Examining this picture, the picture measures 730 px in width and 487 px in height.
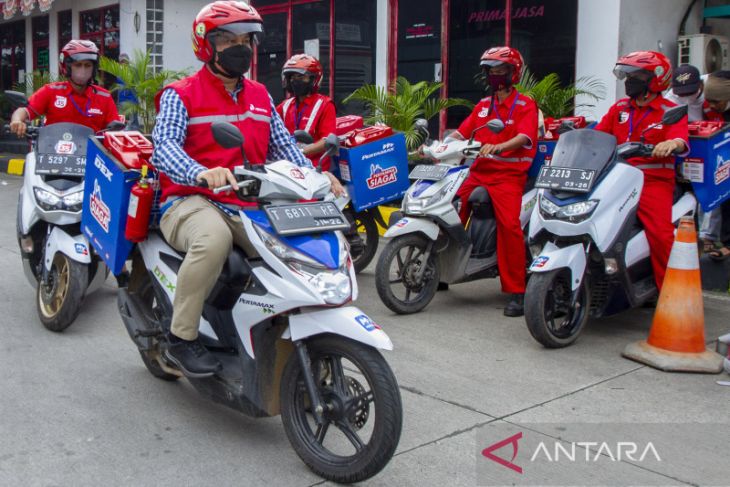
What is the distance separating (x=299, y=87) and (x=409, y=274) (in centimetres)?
215

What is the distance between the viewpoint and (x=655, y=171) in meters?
5.88

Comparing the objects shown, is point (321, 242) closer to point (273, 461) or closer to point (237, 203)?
point (237, 203)

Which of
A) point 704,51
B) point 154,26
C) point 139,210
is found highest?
point 154,26

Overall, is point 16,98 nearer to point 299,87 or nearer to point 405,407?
point 299,87

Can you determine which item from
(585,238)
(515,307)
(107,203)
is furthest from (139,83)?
(585,238)

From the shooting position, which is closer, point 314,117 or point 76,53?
point 76,53

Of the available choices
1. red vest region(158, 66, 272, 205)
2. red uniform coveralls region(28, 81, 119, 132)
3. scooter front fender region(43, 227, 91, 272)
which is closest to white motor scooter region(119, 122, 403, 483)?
red vest region(158, 66, 272, 205)

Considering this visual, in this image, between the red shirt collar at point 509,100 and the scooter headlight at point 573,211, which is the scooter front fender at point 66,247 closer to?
the scooter headlight at point 573,211

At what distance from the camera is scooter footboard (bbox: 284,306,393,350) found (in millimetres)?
3332

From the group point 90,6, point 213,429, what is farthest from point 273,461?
point 90,6

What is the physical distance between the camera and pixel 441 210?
6.33 meters

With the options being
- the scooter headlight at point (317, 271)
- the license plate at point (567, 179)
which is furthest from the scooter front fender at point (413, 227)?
the scooter headlight at point (317, 271)

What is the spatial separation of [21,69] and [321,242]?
2296 cm

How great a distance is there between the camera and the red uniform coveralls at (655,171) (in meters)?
5.75
